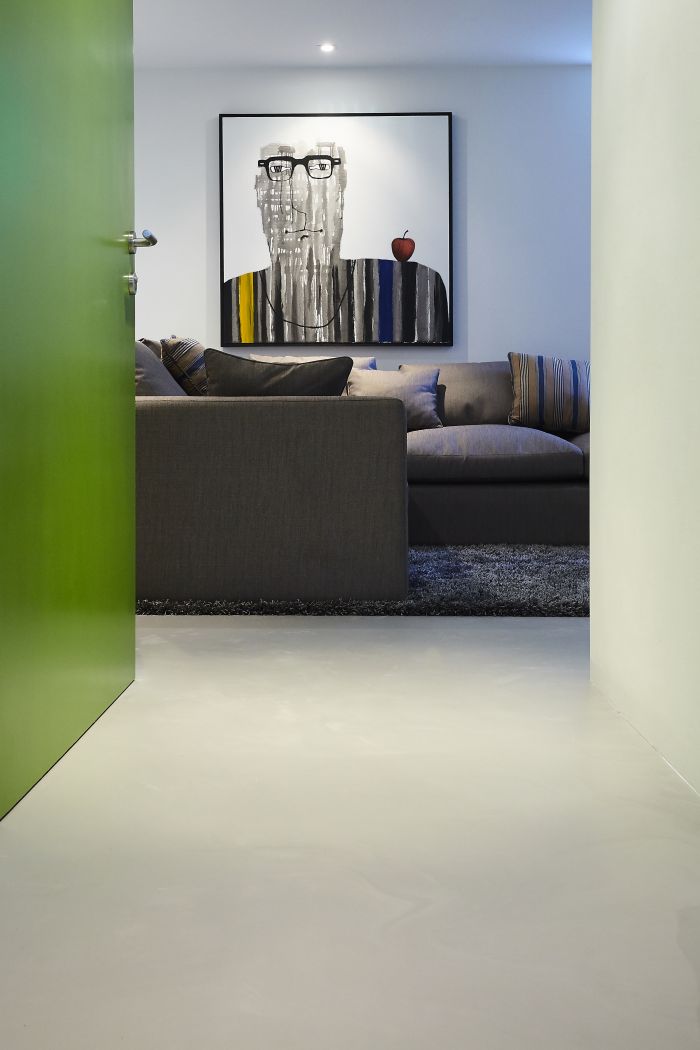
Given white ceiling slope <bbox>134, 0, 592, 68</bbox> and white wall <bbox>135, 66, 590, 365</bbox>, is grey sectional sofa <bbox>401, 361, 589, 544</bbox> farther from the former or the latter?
white ceiling slope <bbox>134, 0, 592, 68</bbox>

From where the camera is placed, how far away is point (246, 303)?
6.00 m

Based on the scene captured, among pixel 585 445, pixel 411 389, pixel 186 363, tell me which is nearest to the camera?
pixel 585 445

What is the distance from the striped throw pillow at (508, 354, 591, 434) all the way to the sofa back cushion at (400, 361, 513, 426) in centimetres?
9

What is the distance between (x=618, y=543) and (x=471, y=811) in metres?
0.72

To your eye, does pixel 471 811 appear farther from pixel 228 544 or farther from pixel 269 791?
pixel 228 544

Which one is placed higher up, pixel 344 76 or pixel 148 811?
pixel 344 76

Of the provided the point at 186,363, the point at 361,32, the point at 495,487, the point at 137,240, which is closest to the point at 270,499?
the point at 137,240

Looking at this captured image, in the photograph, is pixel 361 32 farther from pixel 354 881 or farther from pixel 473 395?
pixel 354 881

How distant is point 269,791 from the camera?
1.46 metres

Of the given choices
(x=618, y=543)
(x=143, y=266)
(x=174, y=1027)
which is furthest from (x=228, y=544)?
(x=143, y=266)

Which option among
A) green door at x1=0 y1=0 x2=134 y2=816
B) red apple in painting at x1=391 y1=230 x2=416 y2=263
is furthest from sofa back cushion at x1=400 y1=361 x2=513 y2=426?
green door at x1=0 y1=0 x2=134 y2=816

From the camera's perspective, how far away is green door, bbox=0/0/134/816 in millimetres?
1385

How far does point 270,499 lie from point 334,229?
3.44 metres

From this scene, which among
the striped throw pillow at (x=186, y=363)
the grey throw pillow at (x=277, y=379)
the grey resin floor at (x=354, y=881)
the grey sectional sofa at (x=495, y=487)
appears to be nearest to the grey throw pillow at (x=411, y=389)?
the grey sectional sofa at (x=495, y=487)
